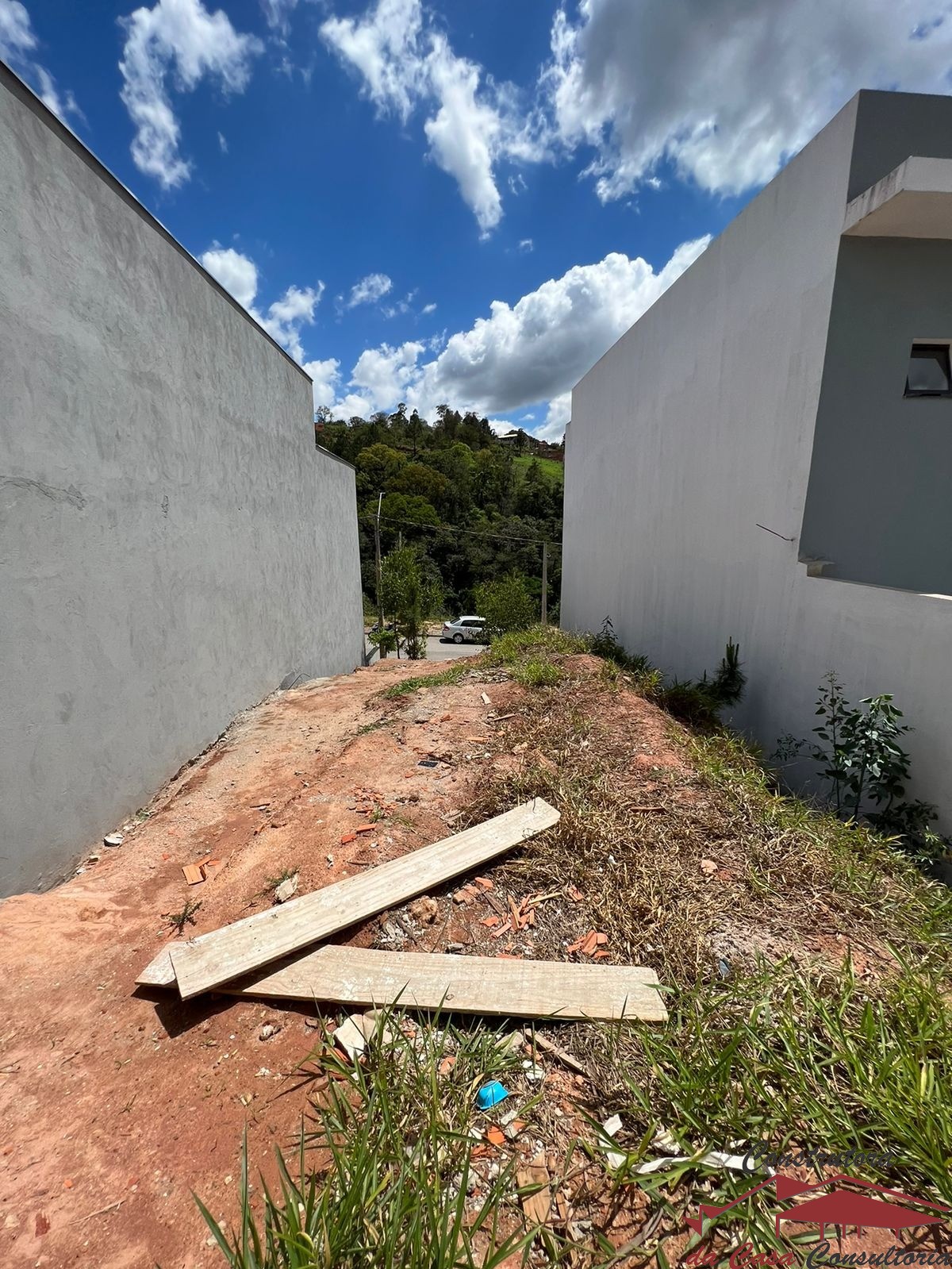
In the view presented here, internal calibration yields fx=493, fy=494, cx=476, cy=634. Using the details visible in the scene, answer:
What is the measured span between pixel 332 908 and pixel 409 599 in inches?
771

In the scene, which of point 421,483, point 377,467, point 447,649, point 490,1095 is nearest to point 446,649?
point 447,649

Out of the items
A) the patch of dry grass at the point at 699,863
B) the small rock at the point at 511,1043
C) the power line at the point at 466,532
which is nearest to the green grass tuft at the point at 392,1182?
the small rock at the point at 511,1043

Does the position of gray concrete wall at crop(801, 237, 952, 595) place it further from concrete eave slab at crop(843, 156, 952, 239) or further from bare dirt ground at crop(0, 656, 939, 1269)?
bare dirt ground at crop(0, 656, 939, 1269)

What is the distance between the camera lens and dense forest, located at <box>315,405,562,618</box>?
39531mm

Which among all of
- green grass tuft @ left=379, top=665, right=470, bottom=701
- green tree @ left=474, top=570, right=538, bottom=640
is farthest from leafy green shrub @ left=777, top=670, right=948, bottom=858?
green tree @ left=474, top=570, right=538, bottom=640

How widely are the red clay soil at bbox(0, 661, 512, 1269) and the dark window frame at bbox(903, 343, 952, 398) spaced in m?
5.54

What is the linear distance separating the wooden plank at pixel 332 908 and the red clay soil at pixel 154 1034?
123 mm

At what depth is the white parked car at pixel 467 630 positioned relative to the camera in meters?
28.5

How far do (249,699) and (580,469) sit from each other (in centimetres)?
964

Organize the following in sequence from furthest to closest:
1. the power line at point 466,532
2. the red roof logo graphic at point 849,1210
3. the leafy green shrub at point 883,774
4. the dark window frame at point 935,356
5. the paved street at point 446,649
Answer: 1. the power line at point 466,532
2. the paved street at point 446,649
3. the dark window frame at point 935,356
4. the leafy green shrub at point 883,774
5. the red roof logo graphic at point 849,1210

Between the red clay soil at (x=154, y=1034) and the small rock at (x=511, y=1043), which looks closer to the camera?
the red clay soil at (x=154, y=1034)

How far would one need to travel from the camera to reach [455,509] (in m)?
47.2

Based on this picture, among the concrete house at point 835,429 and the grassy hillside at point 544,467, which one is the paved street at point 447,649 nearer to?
the concrete house at point 835,429

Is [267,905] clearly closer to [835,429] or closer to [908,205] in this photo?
[835,429]
